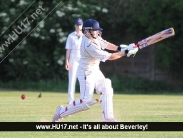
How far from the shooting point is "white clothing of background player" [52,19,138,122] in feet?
36.4

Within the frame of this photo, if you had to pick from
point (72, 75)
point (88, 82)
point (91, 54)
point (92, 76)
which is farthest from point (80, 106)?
point (72, 75)

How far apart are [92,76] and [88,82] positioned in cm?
15

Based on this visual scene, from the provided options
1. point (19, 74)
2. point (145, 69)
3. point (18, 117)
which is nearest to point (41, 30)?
point (19, 74)

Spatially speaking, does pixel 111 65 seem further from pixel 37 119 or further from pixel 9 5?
pixel 37 119

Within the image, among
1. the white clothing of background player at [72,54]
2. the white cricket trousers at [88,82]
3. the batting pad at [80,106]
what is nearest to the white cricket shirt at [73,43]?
the white clothing of background player at [72,54]

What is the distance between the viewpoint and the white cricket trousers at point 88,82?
11.2 meters

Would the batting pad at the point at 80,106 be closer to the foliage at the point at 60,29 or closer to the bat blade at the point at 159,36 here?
the bat blade at the point at 159,36

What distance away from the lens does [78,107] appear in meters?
11.2

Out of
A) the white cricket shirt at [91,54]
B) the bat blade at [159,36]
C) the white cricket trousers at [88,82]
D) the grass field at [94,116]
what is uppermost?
the bat blade at [159,36]

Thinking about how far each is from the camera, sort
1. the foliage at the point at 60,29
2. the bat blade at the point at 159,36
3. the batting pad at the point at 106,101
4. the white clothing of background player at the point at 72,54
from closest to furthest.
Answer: the bat blade at the point at 159,36
the batting pad at the point at 106,101
the white clothing of background player at the point at 72,54
the foliage at the point at 60,29

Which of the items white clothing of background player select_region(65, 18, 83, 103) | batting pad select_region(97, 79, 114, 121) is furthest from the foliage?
batting pad select_region(97, 79, 114, 121)

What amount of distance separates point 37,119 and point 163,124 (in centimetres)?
245

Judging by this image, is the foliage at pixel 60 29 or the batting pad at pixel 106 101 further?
the foliage at pixel 60 29

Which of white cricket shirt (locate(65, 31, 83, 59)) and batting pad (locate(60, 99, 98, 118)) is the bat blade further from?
white cricket shirt (locate(65, 31, 83, 59))
